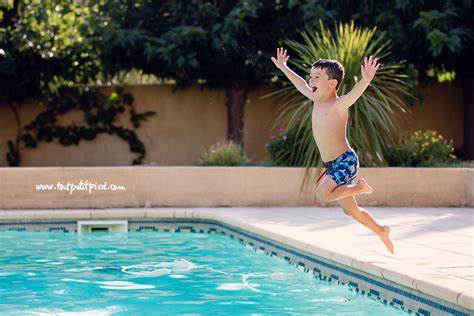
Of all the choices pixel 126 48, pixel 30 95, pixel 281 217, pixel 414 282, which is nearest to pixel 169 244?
pixel 281 217

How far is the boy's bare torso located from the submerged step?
3.95 metres

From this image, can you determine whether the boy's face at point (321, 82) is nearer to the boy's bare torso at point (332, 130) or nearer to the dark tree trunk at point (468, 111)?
the boy's bare torso at point (332, 130)

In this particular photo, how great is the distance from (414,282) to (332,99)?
145cm

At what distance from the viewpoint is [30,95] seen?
1346cm

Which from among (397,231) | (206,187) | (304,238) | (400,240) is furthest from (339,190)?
(206,187)

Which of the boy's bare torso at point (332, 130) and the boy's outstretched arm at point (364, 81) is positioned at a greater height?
the boy's outstretched arm at point (364, 81)

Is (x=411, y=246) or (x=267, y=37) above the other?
(x=267, y=37)

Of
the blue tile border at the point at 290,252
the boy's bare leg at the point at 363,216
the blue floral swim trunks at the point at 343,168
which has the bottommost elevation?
the blue tile border at the point at 290,252

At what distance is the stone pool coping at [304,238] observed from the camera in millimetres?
4012

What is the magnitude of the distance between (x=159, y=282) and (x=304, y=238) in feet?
4.15

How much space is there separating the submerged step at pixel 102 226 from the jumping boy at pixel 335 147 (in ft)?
12.9

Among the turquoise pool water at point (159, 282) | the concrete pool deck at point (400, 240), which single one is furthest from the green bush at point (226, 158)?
the turquoise pool water at point (159, 282)

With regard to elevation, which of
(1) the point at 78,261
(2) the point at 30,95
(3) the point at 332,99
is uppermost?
(2) the point at 30,95

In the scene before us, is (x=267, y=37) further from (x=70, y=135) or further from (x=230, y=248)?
(x=230, y=248)
